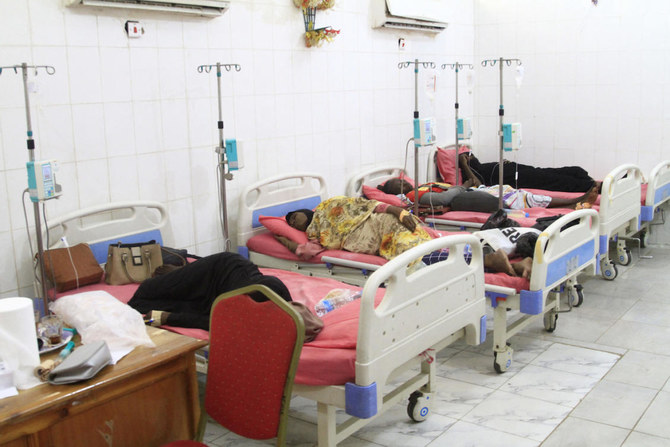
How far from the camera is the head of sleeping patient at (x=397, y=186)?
6.11 m

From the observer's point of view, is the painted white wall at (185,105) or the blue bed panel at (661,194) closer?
the painted white wall at (185,105)

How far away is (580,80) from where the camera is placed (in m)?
6.94

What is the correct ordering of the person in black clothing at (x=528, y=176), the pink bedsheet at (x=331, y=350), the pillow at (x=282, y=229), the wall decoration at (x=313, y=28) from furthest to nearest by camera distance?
1. the person in black clothing at (x=528, y=176)
2. the wall decoration at (x=313, y=28)
3. the pillow at (x=282, y=229)
4. the pink bedsheet at (x=331, y=350)

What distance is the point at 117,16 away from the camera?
4262 mm

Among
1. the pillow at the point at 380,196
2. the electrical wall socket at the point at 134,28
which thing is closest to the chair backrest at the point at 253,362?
the electrical wall socket at the point at 134,28

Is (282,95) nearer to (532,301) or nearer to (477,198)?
(477,198)

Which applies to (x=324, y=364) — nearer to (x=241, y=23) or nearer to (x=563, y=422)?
(x=563, y=422)

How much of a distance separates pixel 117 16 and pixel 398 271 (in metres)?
2.50

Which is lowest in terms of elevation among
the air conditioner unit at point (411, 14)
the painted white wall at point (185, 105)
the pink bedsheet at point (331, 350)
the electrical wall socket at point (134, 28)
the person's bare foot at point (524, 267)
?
the pink bedsheet at point (331, 350)

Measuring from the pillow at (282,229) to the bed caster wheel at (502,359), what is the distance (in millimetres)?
1540

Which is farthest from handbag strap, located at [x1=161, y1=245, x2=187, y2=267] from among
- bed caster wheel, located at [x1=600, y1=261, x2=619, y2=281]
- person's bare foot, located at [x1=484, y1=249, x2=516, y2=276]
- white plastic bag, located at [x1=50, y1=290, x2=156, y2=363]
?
bed caster wheel, located at [x1=600, y1=261, x2=619, y2=281]

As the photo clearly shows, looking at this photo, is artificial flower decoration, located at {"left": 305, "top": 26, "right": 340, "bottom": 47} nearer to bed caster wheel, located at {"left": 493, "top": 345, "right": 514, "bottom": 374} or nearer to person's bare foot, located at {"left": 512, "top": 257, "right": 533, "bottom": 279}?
person's bare foot, located at {"left": 512, "top": 257, "right": 533, "bottom": 279}

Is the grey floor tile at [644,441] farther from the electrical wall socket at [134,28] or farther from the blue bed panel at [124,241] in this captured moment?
the electrical wall socket at [134,28]

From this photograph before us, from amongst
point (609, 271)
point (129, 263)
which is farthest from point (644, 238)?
point (129, 263)
